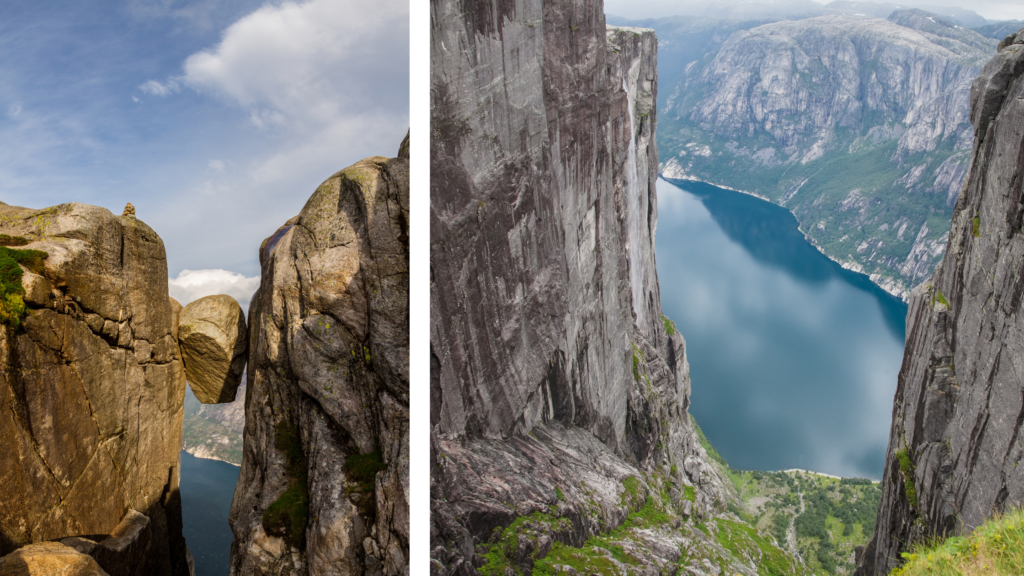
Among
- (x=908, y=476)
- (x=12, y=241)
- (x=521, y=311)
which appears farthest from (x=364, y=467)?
(x=908, y=476)

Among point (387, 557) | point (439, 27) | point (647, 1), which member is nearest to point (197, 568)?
point (387, 557)

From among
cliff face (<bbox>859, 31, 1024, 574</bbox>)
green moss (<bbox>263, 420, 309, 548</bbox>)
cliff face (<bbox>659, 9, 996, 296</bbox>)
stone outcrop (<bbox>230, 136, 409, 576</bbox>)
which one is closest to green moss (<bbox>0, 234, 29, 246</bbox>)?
stone outcrop (<bbox>230, 136, 409, 576</bbox>)

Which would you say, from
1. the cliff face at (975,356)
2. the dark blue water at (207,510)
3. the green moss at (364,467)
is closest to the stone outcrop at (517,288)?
the green moss at (364,467)

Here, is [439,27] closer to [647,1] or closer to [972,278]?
[647,1]

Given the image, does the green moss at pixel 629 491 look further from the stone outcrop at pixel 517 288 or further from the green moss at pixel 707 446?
the green moss at pixel 707 446

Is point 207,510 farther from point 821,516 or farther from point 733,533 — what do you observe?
point 821,516
